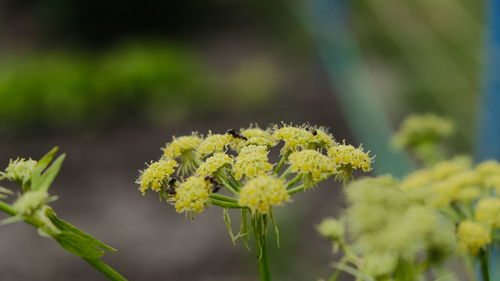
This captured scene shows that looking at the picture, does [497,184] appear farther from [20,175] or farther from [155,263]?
[155,263]

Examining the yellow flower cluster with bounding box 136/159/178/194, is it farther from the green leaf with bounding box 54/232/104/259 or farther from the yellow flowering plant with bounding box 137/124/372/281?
the green leaf with bounding box 54/232/104/259

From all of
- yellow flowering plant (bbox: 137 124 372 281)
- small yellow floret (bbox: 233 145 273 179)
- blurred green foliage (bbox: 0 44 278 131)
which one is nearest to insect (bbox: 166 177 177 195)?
yellow flowering plant (bbox: 137 124 372 281)

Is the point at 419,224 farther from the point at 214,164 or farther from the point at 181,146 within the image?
the point at 181,146

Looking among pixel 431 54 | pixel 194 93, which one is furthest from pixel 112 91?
pixel 431 54

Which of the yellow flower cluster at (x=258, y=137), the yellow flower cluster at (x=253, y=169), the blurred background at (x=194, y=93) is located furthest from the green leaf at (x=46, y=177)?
the blurred background at (x=194, y=93)

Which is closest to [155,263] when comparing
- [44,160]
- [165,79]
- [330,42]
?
[330,42]

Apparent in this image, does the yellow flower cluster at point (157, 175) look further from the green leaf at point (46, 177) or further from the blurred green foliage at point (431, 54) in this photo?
the blurred green foliage at point (431, 54)
